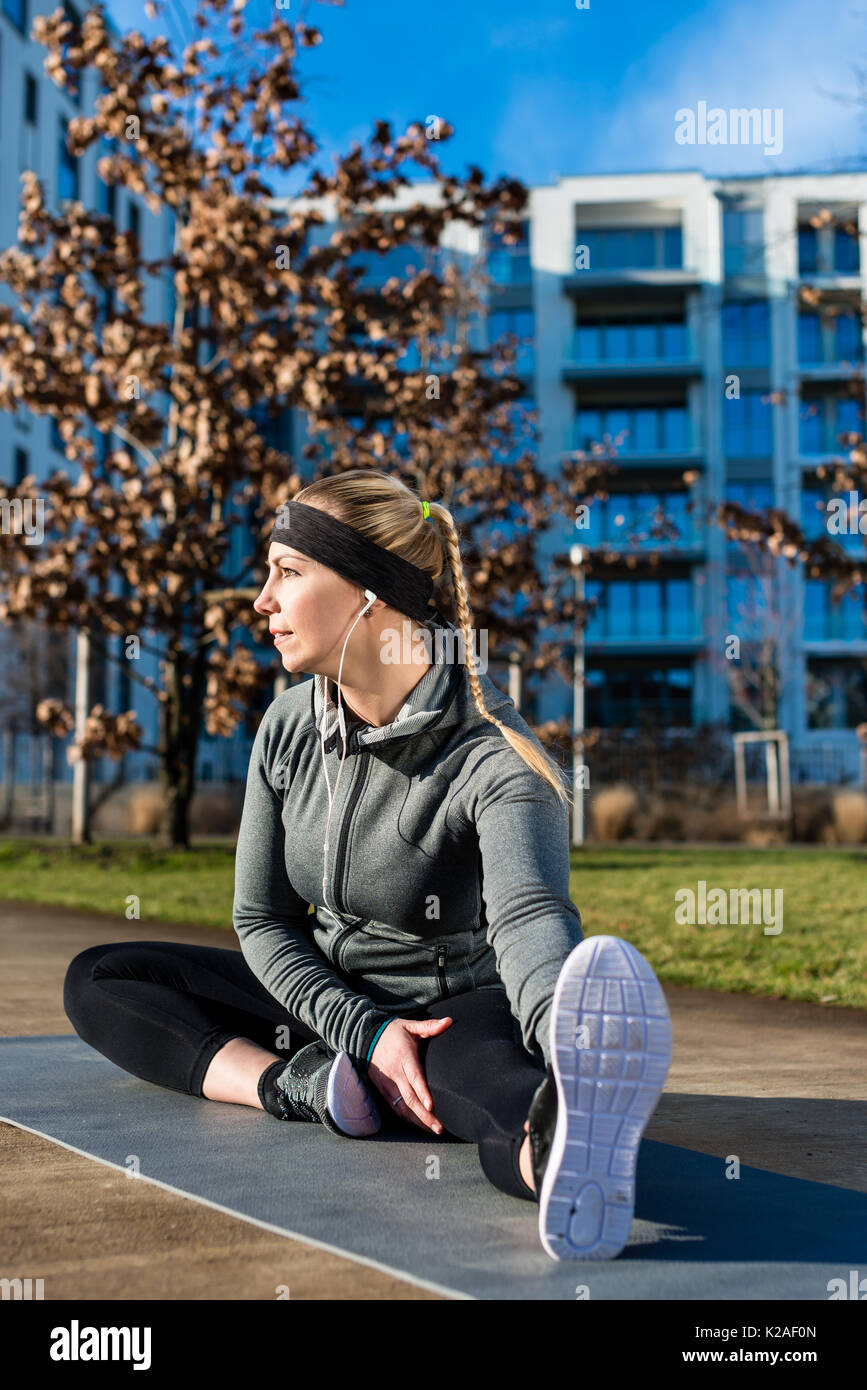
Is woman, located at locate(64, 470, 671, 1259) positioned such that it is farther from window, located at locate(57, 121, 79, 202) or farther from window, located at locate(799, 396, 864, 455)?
window, located at locate(799, 396, 864, 455)

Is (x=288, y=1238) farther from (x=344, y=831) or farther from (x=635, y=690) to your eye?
(x=635, y=690)

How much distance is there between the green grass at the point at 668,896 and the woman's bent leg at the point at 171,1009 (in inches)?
134

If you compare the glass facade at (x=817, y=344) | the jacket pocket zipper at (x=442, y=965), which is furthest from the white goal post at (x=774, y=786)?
the glass facade at (x=817, y=344)

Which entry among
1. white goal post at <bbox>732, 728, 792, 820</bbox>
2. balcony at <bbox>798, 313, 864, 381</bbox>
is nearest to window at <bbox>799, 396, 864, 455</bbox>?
balcony at <bbox>798, 313, 864, 381</bbox>

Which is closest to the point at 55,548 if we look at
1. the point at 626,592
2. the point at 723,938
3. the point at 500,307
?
the point at 723,938

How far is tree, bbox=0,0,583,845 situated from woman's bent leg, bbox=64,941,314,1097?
9.82 meters

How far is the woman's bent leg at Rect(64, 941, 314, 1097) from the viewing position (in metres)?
3.40

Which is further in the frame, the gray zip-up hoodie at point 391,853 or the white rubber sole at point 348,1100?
the white rubber sole at point 348,1100

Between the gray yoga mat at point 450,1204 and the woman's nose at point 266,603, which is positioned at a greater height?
the woman's nose at point 266,603

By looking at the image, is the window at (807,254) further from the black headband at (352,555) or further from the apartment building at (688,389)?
the black headband at (352,555)

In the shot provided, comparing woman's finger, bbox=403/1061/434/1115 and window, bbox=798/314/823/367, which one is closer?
woman's finger, bbox=403/1061/434/1115

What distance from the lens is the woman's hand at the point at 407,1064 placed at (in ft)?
9.66

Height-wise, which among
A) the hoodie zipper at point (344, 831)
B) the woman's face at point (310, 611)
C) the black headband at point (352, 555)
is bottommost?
the hoodie zipper at point (344, 831)
